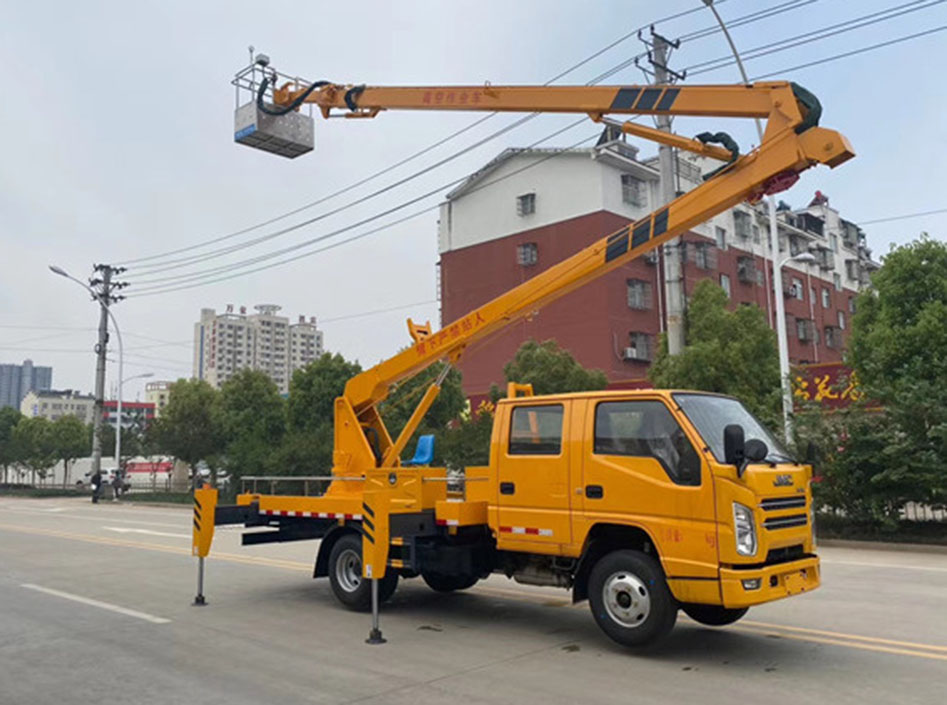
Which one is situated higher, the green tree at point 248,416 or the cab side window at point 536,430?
the green tree at point 248,416

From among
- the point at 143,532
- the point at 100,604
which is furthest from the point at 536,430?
the point at 143,532

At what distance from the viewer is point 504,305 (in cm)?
983

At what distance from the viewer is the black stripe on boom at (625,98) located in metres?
9.31

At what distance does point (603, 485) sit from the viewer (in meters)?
7.16

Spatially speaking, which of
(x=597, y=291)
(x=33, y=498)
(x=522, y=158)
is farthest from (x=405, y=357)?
(x=33, y=498)

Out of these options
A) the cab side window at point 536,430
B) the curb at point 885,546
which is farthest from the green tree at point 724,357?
the cab side window at point 536,430

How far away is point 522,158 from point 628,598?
124 feet

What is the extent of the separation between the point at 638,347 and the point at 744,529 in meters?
34.2

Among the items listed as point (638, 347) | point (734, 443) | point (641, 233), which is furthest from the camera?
point (638, 347)

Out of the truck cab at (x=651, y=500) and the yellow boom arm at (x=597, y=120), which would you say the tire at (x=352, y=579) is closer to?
the yellow boom arm at (x=597, y=120)

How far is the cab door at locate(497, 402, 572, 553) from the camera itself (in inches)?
295

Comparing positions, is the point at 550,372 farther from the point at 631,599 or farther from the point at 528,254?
the point at 631,599

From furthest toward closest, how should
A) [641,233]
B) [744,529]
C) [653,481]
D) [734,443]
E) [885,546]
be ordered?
[885,546] < [641,233] < [653,481] < [744,529] < [734,443]

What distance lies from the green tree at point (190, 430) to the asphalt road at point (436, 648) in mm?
25483
